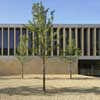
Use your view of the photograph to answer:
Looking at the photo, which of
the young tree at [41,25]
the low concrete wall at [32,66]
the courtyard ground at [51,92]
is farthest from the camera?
the low concrete wall at [32,66]

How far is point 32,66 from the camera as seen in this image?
52031 millimetres

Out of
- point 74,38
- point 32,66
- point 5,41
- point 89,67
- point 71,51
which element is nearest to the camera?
point 71,51

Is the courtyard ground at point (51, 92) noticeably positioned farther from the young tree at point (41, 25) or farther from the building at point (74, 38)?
the building at point (74, 38)

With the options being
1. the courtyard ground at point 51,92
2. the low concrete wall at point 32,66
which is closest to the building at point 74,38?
the low concrete wall at point 32,66

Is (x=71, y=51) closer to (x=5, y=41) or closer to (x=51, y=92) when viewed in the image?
(x=51, y=92)

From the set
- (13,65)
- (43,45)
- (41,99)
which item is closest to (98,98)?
(41,99)

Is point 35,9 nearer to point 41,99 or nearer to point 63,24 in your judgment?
point 41,99

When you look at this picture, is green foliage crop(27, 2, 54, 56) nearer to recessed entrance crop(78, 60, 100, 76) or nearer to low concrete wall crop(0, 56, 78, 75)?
low concrete wall crop(0, 56, 78, 75)

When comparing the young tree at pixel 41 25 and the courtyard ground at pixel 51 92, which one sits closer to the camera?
the courtyard ground at pixel 51 92

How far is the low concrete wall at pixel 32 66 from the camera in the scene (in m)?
51.7

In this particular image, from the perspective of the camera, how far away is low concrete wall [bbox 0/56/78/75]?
51650mm

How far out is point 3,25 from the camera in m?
62.2

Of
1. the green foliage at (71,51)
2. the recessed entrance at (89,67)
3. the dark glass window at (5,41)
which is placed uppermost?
the dark glass window at (5,41)

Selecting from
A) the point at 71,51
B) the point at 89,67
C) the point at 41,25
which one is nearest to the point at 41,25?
the point at 41,25
